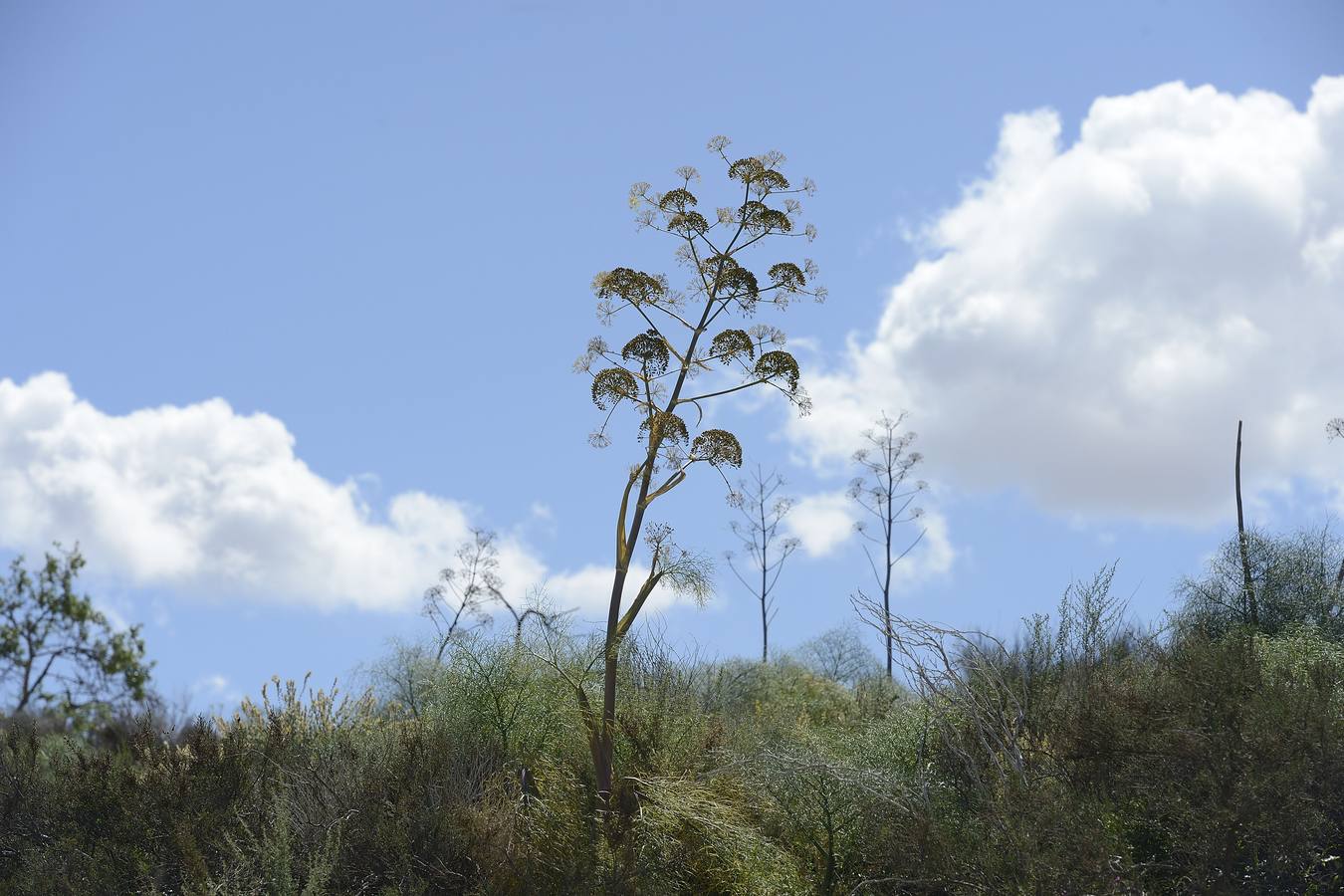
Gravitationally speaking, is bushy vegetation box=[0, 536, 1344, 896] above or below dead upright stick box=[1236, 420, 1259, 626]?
below

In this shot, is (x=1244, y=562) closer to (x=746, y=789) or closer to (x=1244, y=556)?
(x=1244, y=556)

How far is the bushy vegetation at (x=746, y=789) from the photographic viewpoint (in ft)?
32.0

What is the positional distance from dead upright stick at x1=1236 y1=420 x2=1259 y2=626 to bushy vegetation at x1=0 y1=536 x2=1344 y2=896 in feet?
9.32

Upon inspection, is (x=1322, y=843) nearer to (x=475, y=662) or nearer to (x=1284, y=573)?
(x=475, y=662)

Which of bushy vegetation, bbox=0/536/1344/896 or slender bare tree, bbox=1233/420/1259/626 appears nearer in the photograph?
bushy vegetation, bbox=0/536/1344/896

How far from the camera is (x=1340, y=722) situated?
1002 cm

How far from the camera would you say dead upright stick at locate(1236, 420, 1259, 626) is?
20.4 m

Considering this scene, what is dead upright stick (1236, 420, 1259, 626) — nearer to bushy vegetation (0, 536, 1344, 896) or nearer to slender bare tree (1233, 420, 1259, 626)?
slender bare tree (1233, 420, 1259, 626)

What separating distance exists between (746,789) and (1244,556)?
12365 mm

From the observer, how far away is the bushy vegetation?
32.0ft

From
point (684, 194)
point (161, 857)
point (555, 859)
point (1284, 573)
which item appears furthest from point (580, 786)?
point (1284, 573)

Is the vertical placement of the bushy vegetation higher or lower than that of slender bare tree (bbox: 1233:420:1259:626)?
lower

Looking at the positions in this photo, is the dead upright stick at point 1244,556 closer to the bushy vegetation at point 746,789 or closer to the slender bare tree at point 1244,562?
the slender bare tree at point 1244,562

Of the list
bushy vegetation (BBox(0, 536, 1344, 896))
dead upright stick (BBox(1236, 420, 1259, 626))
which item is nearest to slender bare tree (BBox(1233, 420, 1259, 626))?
dead upright stick (BBox(1236, 420, 1259, 626))
